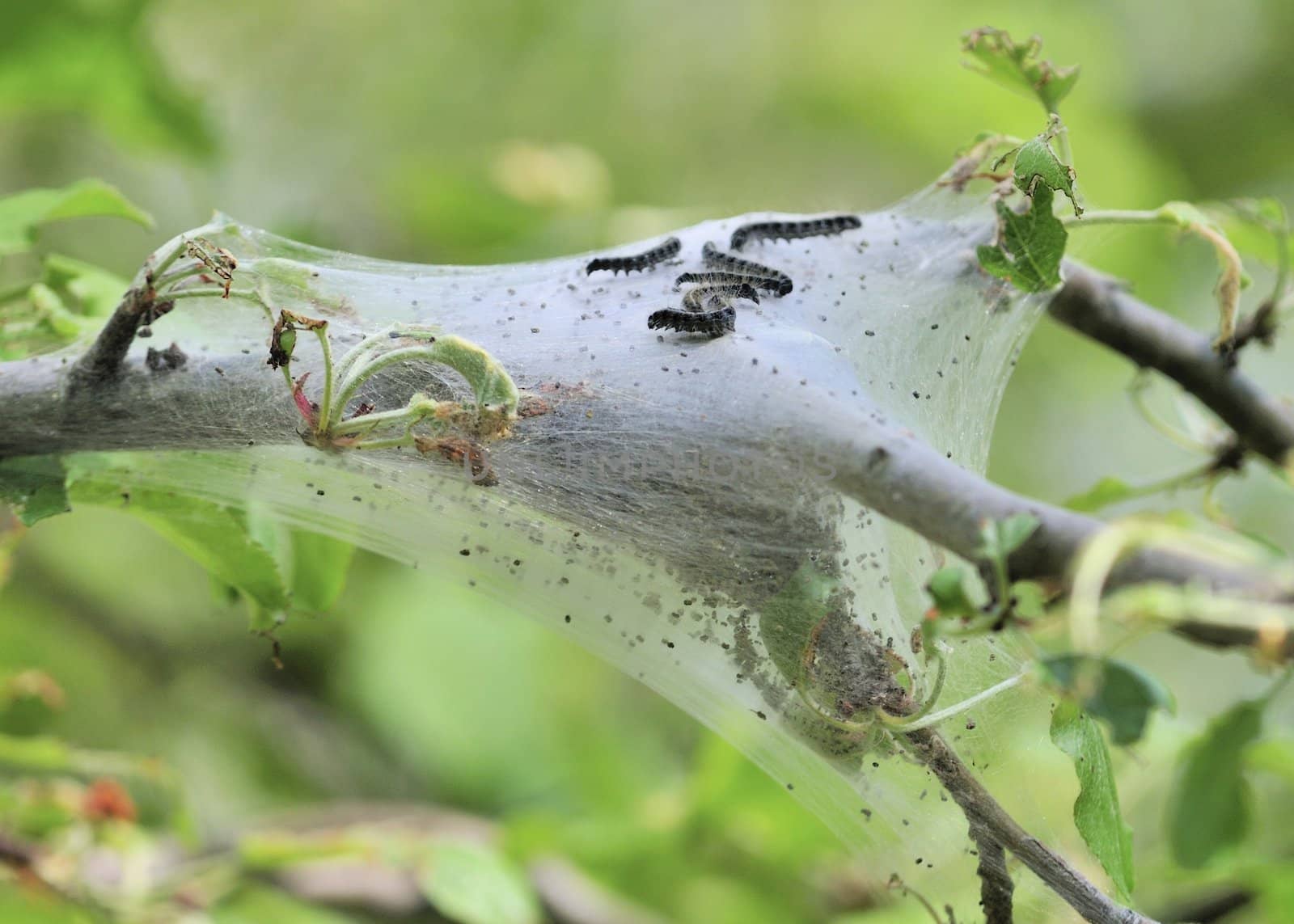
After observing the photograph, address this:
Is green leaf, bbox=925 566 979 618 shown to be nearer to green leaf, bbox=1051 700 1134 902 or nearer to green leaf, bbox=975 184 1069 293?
green leaf, bbox=1051 700 1134 902

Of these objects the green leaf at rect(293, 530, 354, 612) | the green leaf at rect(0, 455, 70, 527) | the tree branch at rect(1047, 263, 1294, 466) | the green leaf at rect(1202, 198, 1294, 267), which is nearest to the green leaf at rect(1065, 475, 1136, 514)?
the tree branch at rect(1047, 263, 1294, 466)

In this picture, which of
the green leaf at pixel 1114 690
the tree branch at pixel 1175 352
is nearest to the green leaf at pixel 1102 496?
the tree branch at pixel 1175 352

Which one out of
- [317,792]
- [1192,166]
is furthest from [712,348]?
[1192,166]

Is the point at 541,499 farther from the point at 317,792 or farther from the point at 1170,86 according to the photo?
the point at 1170,86

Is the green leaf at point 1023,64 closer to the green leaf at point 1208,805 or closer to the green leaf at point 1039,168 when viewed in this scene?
the green leaf at point 1039,168

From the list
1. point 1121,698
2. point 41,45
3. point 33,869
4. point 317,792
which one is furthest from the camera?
point 317,792

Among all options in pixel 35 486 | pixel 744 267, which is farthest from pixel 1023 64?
pixel 35 486

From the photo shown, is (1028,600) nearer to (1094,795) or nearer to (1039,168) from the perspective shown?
(1094,795)
